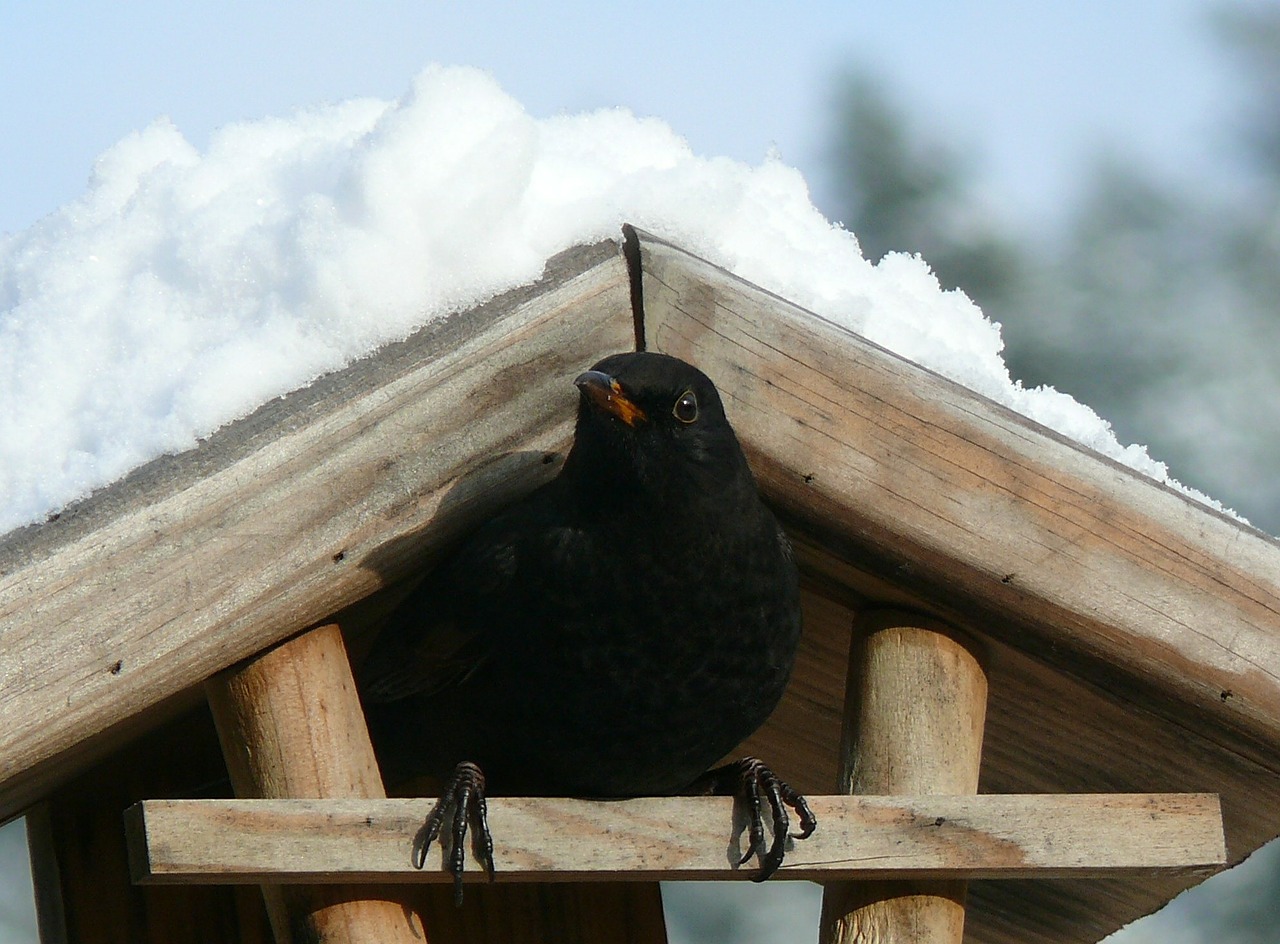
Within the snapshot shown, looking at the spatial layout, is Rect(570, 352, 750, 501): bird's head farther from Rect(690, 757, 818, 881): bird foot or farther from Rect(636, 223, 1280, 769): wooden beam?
Rect(690, 757, 818, 881): bird foot

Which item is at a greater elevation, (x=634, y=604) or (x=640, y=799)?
(x=634, y=604)

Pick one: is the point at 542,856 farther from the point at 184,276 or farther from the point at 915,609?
the point at 184,276

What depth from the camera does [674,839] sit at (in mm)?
2027

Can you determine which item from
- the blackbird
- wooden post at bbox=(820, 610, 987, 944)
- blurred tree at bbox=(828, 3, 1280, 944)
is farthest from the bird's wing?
blurred tree at bbox=(828, 3, 1280, 944)

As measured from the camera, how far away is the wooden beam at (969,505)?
2.16 metres

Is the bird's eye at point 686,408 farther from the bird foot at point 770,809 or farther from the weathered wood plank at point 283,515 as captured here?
the bird foot at point 770,809

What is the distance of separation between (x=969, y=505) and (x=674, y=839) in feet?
2.08

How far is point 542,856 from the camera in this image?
196cm

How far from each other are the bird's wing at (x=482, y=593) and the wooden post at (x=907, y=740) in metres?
0.55

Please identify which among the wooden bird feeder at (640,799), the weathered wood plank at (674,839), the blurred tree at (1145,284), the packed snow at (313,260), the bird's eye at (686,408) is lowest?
the weathered wood plank at (674,839)

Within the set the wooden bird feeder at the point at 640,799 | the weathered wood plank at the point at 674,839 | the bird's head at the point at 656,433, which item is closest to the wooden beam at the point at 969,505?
the wooden bird feeder at the point at 640,799

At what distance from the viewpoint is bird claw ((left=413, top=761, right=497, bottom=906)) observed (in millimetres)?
1918

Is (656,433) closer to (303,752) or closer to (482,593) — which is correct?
(482,593)

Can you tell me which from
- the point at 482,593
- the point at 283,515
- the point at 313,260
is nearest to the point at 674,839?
the point at 482,593
